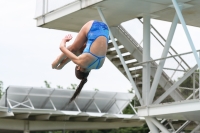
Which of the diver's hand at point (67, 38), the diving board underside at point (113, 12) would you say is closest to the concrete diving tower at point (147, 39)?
the diving board underside at point (113, 12)

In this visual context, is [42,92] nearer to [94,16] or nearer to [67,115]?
[67,115]

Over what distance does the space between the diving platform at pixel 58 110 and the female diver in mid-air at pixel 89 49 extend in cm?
2417

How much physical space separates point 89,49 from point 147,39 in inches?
632

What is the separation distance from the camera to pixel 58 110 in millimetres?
36062

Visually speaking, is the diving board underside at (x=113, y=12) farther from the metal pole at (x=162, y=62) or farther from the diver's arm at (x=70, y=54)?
the diver's arm at (x=70, y=54)

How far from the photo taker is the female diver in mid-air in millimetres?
9961

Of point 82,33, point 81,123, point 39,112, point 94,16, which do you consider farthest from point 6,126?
point 82,33

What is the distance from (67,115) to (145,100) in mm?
12218

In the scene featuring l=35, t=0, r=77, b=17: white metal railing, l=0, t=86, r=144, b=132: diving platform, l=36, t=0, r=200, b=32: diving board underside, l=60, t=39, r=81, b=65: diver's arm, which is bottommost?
l=60, t=39, r=81, b=65: diver's arm

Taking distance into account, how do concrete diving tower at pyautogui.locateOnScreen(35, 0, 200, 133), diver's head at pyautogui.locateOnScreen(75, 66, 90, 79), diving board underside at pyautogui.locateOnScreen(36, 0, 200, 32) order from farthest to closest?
diving board underside at pyautogui.locateOnScreen(36, 0, 200, 32), concrete diving tower at pyautogui.locateOnScreen(35, 0, 200, 133), diver's head at pyautogui.locateOnScreen(75, 66, 90, 79)

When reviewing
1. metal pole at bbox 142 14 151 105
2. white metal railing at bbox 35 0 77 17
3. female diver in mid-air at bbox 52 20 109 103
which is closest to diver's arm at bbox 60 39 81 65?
female diver in mid-air at bbox 52 20 109 103

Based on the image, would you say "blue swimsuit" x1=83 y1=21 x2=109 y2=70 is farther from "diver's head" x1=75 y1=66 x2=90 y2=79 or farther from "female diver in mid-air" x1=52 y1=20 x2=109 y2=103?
"diver's head" x1=75 y1=66 x2=90 y2=79

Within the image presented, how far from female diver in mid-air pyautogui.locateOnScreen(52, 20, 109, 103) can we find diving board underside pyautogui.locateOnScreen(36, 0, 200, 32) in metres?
13.7

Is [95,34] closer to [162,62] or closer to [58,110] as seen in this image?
[162,62]
